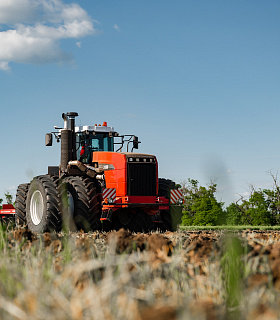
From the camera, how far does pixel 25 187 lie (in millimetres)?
13242

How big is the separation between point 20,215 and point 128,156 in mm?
3533

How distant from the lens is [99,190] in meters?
12.0

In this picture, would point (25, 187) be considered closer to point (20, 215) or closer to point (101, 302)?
point (20, 215)

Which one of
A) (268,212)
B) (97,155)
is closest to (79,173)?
(97,155)

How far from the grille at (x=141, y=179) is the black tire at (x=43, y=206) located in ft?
6.66

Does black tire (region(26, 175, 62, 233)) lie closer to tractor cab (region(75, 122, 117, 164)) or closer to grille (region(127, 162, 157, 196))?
tractor cab (region(75, 122, 117, 164))

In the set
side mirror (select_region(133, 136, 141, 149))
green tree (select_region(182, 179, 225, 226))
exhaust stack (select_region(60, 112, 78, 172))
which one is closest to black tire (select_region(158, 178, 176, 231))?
side mirror (select_region(133, 136, 141, 149))

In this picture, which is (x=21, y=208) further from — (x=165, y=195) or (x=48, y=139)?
(x=165, y=195)

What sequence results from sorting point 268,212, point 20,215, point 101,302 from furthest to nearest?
point 268,212 → point 20,215 → point 101,302

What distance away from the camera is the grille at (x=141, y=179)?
39.8 ft

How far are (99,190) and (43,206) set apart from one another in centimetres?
155

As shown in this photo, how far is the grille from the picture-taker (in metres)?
12.1

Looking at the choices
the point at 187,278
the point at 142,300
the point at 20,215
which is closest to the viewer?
the point at 142,300

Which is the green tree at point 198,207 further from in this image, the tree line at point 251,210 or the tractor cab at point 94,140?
the tractor cab at point 94,140
